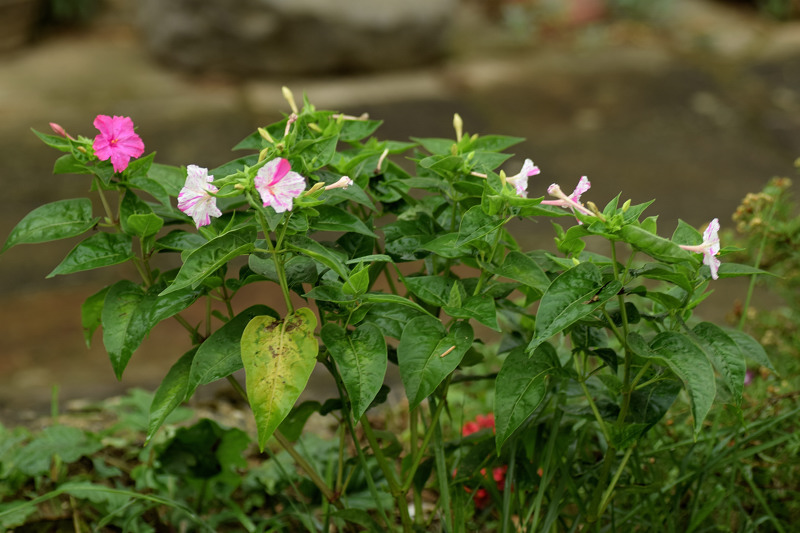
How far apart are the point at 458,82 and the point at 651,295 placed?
12.3 ft

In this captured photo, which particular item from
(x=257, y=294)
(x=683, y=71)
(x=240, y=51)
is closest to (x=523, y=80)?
(x=683, y=71)

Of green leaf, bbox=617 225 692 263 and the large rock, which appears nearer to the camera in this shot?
green leaf, bbox=617 225 692 263

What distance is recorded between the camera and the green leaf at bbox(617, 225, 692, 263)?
1.05 metres

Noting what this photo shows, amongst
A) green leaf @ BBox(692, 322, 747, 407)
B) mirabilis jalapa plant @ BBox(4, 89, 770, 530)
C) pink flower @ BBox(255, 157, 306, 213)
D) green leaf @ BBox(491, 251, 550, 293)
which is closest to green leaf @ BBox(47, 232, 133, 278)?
mirabilis jalapa plant @ BBox(4, 89, 770, 530)

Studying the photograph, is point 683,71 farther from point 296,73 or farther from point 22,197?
point 22,197

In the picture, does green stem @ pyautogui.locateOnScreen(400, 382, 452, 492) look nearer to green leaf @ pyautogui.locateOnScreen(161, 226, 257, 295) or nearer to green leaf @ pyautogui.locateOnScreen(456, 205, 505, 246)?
green leaf @ pyautogui.locateOnScreen(456, 205, 505, 246)

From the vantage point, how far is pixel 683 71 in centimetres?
495

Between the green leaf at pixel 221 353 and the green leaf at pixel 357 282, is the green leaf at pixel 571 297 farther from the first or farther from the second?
the green leaf at pixel 221 353

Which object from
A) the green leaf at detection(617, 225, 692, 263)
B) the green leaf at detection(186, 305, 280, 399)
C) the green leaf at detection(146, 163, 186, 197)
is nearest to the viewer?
the green leaf at detection(617, 225, 692, 263)

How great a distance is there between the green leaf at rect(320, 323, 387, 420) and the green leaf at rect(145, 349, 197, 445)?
0.22 metres

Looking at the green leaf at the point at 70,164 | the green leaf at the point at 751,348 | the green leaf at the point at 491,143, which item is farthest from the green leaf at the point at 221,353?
the green leaf at the point at 751,348

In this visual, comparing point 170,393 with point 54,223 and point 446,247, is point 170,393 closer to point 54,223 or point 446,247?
point 54,223

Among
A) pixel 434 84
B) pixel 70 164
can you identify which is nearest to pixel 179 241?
pixel 70 164

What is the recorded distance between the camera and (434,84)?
15.7 feet
